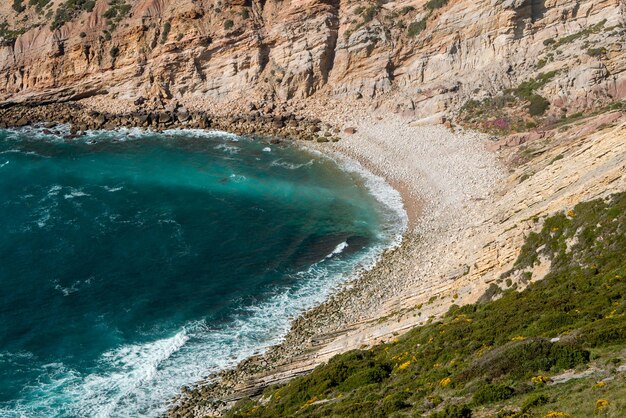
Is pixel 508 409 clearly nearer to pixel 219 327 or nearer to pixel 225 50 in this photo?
pixel 219 327

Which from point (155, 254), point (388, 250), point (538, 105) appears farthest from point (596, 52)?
point (155, 254)

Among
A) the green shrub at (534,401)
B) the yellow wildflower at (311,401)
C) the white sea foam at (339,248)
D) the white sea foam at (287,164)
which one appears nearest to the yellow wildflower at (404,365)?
the yellow wildflower at (311,401)

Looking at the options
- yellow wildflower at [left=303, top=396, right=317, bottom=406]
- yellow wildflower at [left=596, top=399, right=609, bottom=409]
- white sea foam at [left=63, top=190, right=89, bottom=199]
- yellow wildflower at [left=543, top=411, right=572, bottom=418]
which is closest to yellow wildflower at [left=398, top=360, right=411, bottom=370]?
yellow wildflower at [left=303, top=396, right=317, bottom=406]

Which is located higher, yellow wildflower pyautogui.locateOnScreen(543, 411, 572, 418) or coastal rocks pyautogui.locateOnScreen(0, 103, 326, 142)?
coastal rocks pyautogui.locateOnScreen(0, 103, 326, 142)

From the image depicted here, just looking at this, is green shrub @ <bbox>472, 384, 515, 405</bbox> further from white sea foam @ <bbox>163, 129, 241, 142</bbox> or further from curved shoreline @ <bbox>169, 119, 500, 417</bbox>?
white sea foam @ <bbox>163, 129, 241, 142</bbox>

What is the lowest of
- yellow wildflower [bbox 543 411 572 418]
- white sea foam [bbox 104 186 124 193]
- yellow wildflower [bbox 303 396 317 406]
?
yellow wildflower [bbox 303 396 317 406]

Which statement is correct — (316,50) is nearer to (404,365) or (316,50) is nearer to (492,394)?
(404,365)

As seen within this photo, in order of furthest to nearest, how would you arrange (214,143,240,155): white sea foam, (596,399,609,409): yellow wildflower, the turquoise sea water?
(214,143,240,155): white sea foam < the turquoise sea water < (596,399,609,409): yellow wildflower
